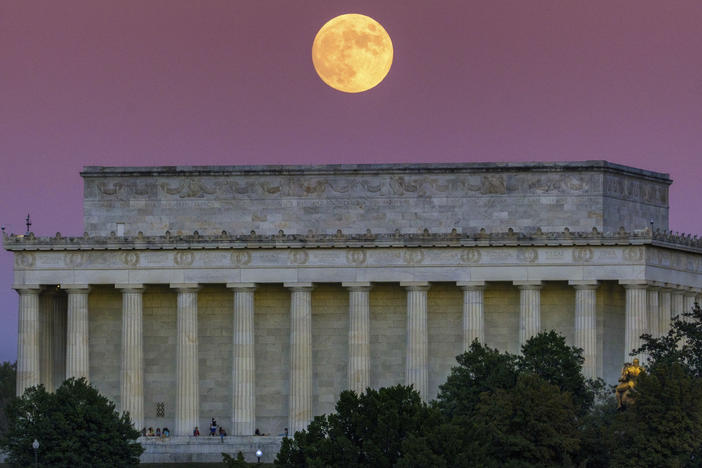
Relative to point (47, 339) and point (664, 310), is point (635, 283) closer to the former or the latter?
point (664, 310)

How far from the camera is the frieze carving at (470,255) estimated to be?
150 metres

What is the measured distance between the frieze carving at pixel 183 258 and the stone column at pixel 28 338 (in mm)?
9645

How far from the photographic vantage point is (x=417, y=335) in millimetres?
151250

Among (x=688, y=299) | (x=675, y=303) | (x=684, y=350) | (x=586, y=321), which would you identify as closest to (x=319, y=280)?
(x=586, y=321)

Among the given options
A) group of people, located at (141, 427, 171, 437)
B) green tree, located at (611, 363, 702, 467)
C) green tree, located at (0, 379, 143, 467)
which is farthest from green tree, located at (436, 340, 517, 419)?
Result: group of people, located at (141, 427, 171, 437)

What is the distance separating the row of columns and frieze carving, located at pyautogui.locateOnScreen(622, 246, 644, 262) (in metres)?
2.90

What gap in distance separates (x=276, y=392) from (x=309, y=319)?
5.83m

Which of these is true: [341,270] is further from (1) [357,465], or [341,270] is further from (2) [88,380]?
(1) [357,465]

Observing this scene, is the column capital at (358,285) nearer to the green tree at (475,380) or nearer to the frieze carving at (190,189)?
the frieze carving at (190,189)

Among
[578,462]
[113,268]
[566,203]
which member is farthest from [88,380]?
[578,462]

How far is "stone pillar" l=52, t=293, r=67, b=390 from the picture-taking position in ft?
513

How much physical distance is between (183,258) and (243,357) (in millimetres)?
7781

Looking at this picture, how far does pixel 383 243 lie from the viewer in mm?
150750

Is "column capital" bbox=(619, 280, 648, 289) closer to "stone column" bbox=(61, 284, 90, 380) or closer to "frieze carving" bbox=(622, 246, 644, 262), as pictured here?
"frieze carving" bbox=(622, 246, 644, 262)
